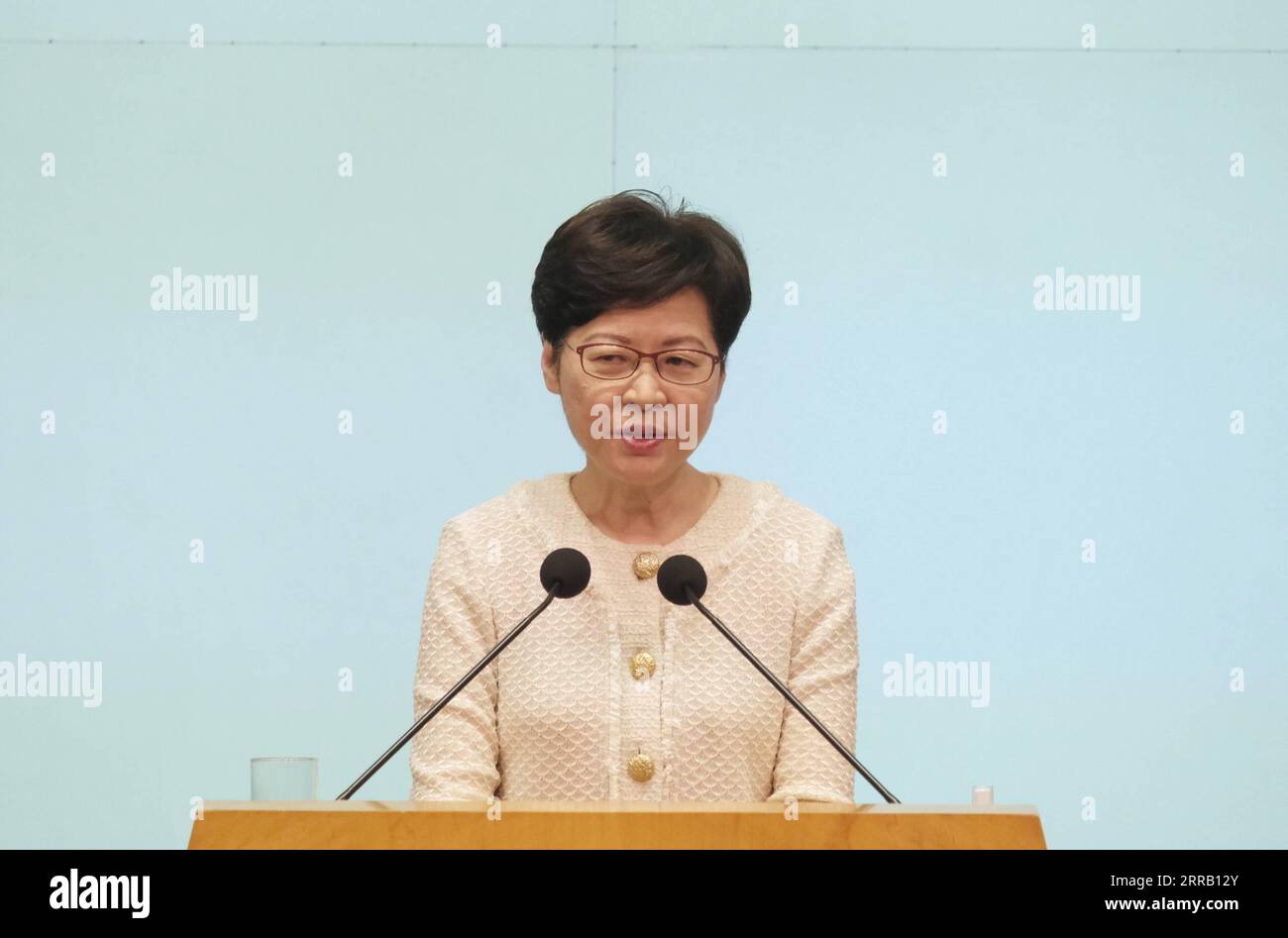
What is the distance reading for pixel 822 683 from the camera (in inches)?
82.5

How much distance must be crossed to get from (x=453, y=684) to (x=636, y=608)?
248 mm

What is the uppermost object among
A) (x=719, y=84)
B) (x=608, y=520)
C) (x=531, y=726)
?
(x=719, y=84)

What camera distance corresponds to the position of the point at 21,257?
3.44 metres

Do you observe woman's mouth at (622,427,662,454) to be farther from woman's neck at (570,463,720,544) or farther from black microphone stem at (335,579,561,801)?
black microphone stem at (335,579,561,801)

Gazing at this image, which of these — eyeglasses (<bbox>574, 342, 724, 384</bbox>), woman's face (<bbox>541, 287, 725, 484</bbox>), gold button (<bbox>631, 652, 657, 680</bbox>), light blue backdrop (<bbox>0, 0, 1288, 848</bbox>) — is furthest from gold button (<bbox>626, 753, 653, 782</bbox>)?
light blue backdrop (<bbox>0, 0, 1288, 848</bbox>)

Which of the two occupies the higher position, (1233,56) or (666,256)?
(1233,56)

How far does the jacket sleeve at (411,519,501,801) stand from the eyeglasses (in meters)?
0.30

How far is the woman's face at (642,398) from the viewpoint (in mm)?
2049

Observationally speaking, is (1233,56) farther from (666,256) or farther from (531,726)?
(531,726)

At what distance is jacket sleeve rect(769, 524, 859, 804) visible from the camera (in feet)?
6.63

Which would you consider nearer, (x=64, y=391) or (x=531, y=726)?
(x=531, y=726)
